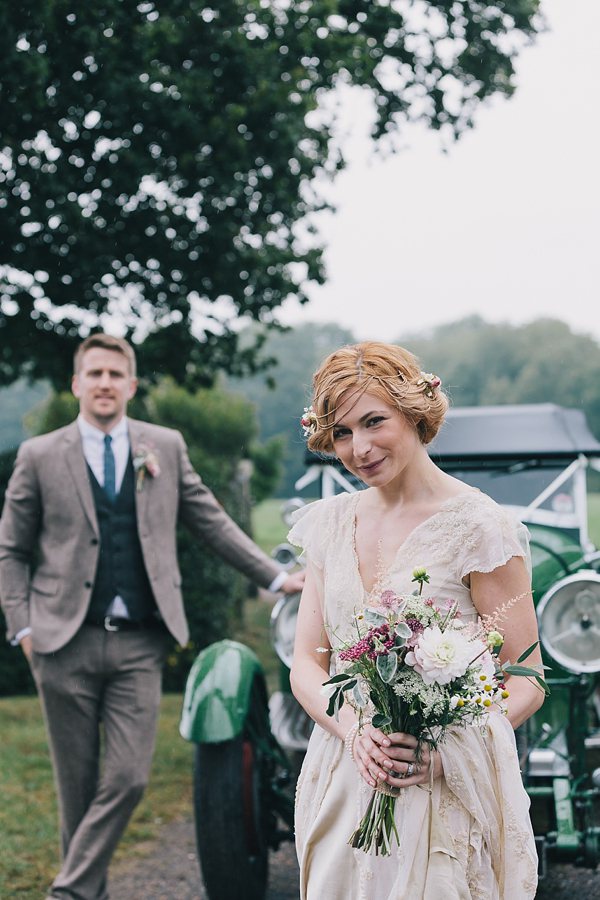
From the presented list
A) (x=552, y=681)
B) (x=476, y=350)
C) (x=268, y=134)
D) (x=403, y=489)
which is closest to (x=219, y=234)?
(x=268, y=134)

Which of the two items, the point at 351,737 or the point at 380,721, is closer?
the point at 380,721

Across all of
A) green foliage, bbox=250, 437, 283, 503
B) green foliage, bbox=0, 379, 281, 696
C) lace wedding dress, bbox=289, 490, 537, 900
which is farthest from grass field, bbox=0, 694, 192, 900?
green foliage, bbox=250, 437, 283, 503

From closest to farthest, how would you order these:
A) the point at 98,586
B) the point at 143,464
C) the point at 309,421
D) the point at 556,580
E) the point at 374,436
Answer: the point at 374,436 < the point at 309,421 < the point at 98,586 < the point at 143,464 < the point at 556,580

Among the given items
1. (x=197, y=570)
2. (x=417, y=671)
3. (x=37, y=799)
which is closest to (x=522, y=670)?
(x=417, y=671)

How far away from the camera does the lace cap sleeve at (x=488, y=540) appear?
2115 mm

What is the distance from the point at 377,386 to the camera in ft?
7.16

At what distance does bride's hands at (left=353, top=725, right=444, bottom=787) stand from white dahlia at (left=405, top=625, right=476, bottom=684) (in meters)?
0.20

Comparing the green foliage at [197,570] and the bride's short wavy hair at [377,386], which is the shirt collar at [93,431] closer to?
the bride's short wavy hair at [377,386]

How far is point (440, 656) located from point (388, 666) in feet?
0.39

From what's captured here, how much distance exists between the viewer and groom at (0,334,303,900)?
360 centimetres

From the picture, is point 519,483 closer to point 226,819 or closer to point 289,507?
point 289,507

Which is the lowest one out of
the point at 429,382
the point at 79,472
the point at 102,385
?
the point at 429,382

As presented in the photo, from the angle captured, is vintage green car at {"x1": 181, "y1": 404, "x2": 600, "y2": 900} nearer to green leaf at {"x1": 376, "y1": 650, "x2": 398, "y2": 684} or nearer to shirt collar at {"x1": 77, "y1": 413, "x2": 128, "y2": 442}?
shirt collar at {"x1": 77, "y1": 413, "x2": 128, "y2": 442}

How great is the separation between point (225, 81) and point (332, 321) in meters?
42.9
